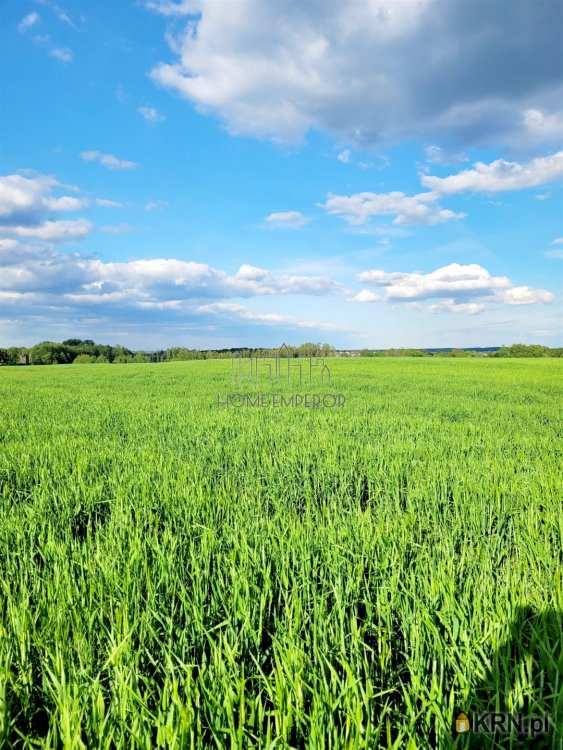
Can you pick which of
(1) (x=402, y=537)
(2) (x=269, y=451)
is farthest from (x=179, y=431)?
(1) (x=402, y=537)

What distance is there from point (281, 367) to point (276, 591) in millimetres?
27629

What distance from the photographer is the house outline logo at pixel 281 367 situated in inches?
1067

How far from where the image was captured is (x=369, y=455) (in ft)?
19.8

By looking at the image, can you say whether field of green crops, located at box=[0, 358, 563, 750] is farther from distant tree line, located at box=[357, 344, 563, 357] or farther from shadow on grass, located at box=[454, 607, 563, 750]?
distant tree line, located at box=[357, 344, 563, 357]

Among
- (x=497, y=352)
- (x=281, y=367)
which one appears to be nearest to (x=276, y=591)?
(x=281, y=367)

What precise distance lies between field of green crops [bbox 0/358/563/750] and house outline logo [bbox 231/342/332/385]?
19730 mm

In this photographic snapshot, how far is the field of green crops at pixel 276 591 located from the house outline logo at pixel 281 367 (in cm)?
1973

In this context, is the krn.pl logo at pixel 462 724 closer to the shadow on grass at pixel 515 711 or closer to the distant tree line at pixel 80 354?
the shadow on grass at pixel 515 711

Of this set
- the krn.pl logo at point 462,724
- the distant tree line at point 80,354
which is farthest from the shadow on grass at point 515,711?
the distant tree line at point 80,354

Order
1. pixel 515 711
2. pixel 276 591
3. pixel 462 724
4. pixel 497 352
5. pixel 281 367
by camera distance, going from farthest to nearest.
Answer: pixel 497 352 → pixel 281 367 → pixel 276 591 → pixel 515 711 → pixel 462 724

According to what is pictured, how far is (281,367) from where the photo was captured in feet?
99.0

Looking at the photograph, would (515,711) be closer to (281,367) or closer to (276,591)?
(276,591)

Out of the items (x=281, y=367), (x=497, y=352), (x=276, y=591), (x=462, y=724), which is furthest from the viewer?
(x=497, y=352)

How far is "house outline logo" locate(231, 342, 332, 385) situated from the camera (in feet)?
88.9
